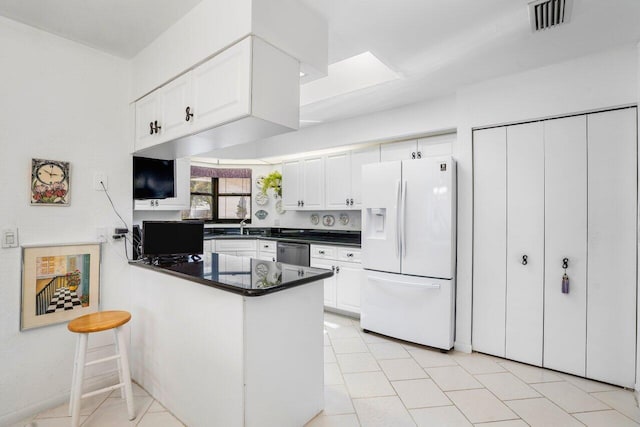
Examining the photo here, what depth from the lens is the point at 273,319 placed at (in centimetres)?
176

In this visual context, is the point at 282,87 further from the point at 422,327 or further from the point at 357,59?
the point at 422,327

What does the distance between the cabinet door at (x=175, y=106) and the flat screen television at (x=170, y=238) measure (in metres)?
0.66

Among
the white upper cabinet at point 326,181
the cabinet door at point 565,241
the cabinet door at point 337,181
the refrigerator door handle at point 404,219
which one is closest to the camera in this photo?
the cabinet door at point 565,241

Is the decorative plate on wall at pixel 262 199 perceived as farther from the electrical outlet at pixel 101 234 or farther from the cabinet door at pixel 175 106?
the cabinet door at pixel 175 106

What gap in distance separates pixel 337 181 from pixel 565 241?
2.62 metres

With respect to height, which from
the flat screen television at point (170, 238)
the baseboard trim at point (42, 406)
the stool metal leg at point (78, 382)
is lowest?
the baseboard trim at point (42, 406)

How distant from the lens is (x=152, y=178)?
109 inches

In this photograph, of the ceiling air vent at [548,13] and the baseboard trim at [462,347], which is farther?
the baseboard trim at [462,347]

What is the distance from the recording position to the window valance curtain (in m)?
5.34

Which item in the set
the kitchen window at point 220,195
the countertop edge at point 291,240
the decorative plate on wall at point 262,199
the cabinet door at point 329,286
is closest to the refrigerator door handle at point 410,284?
the countertop edge at point 291,240

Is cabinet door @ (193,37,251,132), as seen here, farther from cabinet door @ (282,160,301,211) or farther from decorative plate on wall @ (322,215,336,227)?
decorative plate on wall @ (322,215,336,227)

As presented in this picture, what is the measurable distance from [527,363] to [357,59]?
317 cm

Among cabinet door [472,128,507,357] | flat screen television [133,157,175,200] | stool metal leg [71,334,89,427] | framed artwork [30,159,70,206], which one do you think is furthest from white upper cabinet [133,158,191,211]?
cabinet door [472,128,507,357]

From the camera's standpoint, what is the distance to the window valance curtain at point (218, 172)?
5.34 m
